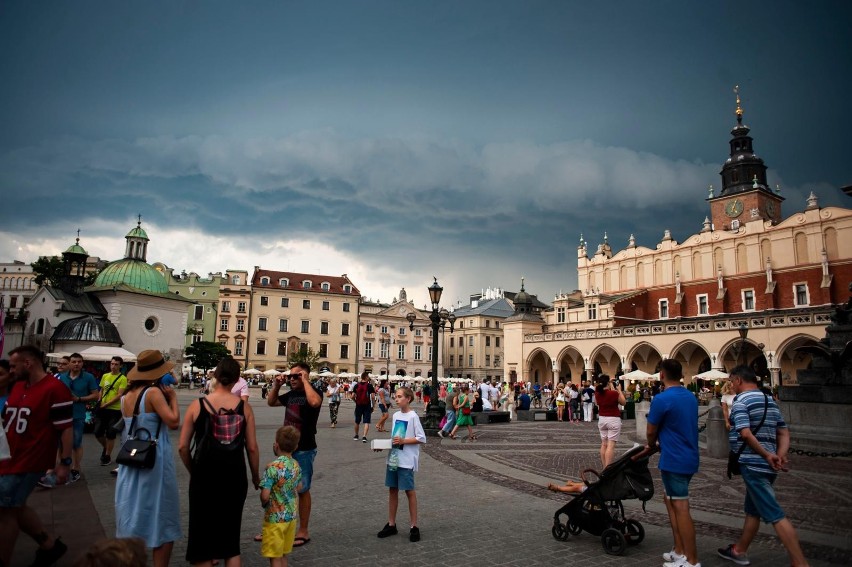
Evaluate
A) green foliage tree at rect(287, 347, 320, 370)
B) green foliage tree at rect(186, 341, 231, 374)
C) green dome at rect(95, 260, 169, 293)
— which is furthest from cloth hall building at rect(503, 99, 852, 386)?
green dome at rect(95, 260, 169, 293)

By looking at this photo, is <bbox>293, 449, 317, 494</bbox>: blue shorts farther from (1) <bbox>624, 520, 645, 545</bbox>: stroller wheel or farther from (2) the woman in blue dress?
(1) <bbox>624, 520, 645, 545</bbox>: stroller wheel

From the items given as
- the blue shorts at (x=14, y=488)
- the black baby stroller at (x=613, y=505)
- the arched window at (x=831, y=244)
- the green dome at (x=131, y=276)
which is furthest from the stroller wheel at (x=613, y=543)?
the arched window at (x=831, y=244)

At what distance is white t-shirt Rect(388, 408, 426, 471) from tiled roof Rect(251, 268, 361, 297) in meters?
66.9

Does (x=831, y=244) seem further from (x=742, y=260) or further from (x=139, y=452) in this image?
(x=139, y=452)

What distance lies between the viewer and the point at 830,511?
7.27 m

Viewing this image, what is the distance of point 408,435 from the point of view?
6.18 meters

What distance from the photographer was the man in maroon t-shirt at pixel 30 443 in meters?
4.59

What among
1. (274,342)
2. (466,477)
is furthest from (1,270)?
(466,477)

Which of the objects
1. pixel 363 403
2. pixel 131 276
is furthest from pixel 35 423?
pixel 131 276

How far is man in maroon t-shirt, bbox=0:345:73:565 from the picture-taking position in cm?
459

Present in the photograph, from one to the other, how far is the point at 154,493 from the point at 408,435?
8.93 ft

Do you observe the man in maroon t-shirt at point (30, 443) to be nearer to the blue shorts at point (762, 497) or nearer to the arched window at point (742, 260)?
the blue shorts at point (762, 497)

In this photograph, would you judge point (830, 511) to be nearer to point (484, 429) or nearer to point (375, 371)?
point (484, 429)

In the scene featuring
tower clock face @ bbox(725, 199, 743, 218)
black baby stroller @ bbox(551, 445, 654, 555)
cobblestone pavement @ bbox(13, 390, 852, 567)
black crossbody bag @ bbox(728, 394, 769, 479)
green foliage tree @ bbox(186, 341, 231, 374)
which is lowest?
cobblestone pavement @ bbox(13, 390, 852, 567)
